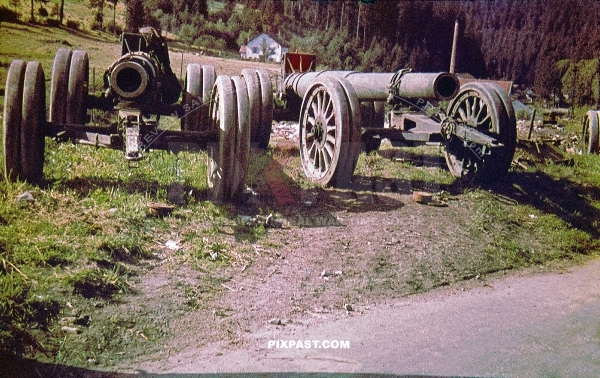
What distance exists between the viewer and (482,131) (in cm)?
777

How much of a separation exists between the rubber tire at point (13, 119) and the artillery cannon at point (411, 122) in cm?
393

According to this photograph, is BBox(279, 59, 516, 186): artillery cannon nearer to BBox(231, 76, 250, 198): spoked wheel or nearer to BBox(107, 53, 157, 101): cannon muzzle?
BBox(231, 76, 250, 198): spoked wheel

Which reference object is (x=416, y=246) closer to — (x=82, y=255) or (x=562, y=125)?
(x=82, y=255)

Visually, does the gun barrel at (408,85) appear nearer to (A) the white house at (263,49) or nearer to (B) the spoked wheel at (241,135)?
(A) the white house at (263,49)

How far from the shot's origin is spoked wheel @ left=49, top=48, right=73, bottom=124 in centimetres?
761

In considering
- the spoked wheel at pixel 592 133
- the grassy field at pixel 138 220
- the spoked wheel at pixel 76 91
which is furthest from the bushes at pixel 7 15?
the spoked wheel at pixel 592 133

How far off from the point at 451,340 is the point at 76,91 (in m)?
6.45

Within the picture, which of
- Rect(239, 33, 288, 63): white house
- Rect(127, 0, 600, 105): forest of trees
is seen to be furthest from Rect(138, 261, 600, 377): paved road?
Rect(239, 33, 288, 63): white house

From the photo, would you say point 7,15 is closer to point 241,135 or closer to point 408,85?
point 241,135

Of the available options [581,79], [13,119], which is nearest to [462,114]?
[13,119]

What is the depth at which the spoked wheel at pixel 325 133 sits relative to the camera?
23.6ft

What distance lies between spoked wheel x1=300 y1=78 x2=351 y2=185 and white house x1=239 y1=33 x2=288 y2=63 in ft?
9.96

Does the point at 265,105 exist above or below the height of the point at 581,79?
below

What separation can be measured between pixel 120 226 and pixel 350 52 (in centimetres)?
1093
